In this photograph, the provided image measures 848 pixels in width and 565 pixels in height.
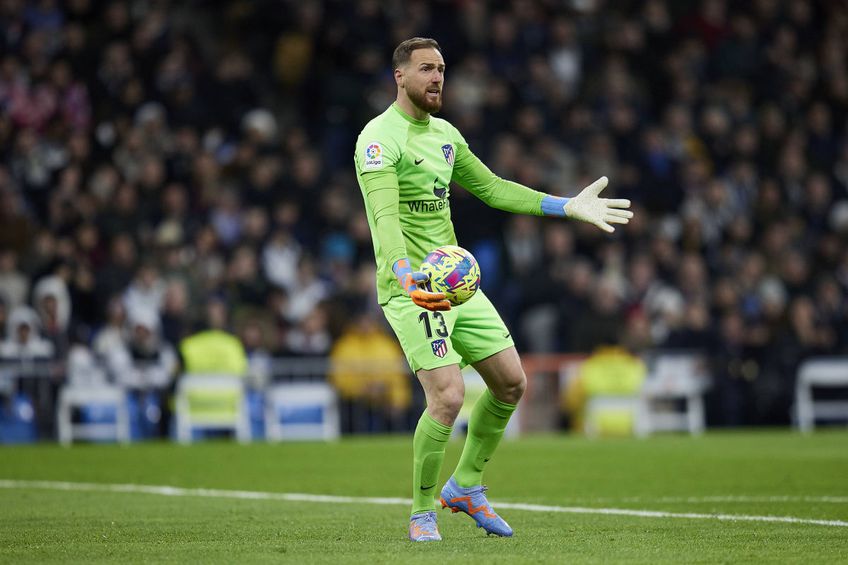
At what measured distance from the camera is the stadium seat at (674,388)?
2139 cm

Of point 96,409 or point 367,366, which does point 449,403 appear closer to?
point 96,409

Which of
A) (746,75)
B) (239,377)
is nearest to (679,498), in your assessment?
(239,377)

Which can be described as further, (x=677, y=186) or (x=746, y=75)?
(x=746, y=75)

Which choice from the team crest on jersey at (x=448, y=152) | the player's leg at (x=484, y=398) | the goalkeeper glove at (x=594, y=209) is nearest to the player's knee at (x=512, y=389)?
the player's leg at (x=484, y=398)

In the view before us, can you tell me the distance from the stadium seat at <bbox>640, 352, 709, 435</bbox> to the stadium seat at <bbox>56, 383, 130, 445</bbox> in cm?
724

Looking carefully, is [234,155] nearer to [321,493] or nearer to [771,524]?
[321,493]

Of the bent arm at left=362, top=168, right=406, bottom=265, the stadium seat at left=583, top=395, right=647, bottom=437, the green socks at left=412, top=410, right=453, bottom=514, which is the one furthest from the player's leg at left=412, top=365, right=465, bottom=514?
the stadium seat at left=583, top=395, right=647, bottom=437

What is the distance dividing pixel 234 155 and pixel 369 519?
42.5 ft

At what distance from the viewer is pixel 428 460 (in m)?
7.95

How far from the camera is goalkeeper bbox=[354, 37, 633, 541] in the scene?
25.8 ft

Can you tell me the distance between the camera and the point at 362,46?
23.2 meters

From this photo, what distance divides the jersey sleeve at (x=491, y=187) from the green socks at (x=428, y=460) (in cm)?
134

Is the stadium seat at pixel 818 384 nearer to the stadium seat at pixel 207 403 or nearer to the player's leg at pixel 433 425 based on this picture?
the stadium seat at pixel 207 403

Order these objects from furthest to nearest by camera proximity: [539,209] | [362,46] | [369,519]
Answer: [362,46] → [369,519] → [539,209]
